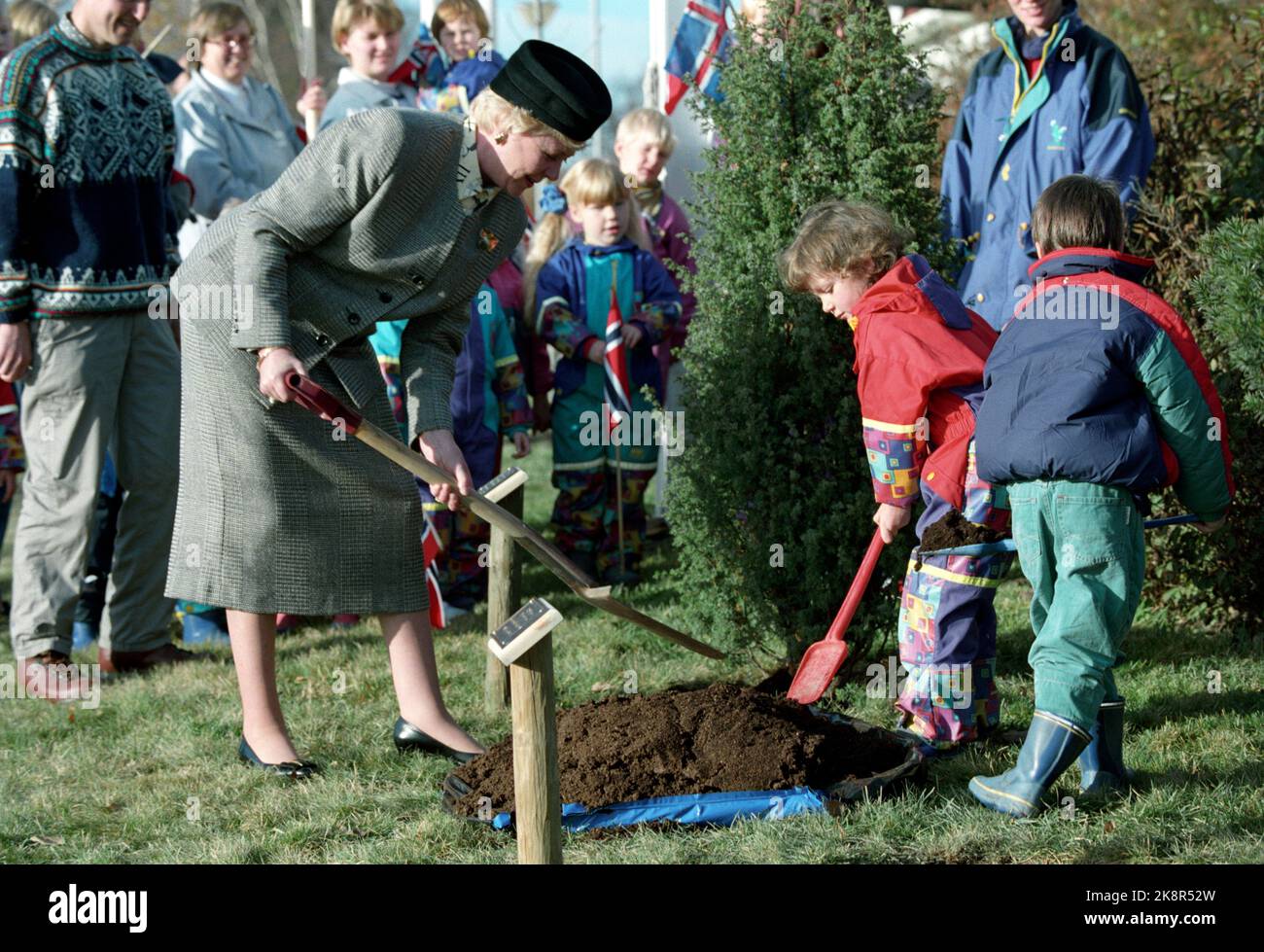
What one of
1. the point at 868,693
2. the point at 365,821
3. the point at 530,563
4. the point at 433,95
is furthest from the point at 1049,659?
the point at 433,95

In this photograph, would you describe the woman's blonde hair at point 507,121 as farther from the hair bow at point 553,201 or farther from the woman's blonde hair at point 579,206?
the hair bow at point 553,201

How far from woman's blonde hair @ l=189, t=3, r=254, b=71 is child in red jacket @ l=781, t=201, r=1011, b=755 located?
3670 millimetres

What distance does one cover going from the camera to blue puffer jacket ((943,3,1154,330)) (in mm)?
5211

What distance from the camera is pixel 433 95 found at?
7.18 meters

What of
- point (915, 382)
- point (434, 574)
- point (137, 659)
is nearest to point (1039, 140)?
point (915, 382)

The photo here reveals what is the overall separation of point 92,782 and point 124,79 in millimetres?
2686

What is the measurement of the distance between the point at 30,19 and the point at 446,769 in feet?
13.9

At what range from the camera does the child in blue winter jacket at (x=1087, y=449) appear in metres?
3.58

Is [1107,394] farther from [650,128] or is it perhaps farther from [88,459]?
[650,128]

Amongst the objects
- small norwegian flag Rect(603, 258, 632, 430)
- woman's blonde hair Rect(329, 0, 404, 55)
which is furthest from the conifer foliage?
woman's blonde hair Rect(329, 0, 404, 55)

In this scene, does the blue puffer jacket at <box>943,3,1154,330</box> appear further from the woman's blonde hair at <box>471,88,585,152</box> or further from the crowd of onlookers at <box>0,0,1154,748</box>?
the woman's blonde hair at <box>471,88,585,152</box>

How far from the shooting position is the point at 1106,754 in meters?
3.93

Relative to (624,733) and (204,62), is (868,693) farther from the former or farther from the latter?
(204,62)

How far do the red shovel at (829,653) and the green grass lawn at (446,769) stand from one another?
0.34 meters
